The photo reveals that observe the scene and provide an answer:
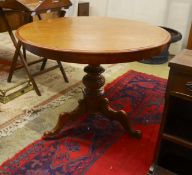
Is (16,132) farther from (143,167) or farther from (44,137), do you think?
(143,167)

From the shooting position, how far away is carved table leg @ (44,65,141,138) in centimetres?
181

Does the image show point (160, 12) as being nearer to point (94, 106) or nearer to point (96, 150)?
point (94, 106)

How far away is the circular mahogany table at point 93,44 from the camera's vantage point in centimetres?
131

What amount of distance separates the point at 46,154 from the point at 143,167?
61 centimetres

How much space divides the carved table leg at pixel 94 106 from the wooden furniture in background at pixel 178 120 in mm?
310

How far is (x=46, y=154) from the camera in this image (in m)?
1.64

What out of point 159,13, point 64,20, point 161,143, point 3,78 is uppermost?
point 64,20

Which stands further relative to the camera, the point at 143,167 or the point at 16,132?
the point at 16,132

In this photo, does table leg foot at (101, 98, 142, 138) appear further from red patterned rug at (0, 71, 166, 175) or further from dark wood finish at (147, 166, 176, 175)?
dark wood finish at (147, 166, 176, 175)

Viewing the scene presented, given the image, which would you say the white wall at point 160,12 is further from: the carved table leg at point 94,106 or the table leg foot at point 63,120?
the table leg foot at point 63,120

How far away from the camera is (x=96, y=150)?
1713mm

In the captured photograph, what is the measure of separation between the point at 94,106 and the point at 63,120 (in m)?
0.25

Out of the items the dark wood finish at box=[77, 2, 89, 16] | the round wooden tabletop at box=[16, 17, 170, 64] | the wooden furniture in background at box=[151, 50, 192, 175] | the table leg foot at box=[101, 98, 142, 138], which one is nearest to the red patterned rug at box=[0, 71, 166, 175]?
the table leg foot at box=[101, 98, 142, 138]

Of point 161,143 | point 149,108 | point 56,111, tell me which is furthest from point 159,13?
point 161,143
